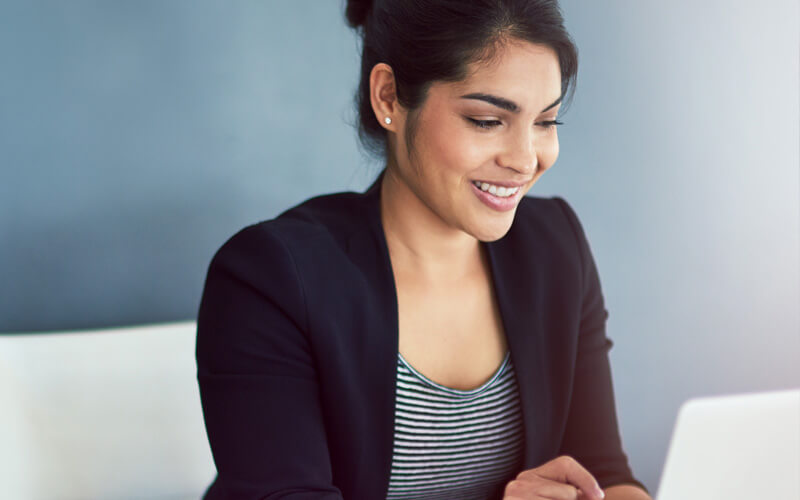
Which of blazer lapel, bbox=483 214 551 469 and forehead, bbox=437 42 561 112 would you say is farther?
blazer lapel, bbox=483 214 551 469

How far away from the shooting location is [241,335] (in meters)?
0.86

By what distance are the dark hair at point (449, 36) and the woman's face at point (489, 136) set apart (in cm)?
1

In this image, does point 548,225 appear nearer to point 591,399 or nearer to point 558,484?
point 591,399

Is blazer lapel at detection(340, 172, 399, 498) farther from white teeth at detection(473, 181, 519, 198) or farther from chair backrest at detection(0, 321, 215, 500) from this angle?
chair backrest at detection(0, 321, 215, 500)

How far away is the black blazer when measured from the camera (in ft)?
2.77

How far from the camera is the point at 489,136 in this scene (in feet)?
2.77

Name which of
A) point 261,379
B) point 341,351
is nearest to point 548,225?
point 341,351

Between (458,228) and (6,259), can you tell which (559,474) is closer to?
(458,228)

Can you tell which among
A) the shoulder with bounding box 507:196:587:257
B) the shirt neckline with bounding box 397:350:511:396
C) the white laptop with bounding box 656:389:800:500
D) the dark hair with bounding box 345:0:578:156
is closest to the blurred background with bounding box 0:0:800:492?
the shoulder with bounding box 507:196:587:257

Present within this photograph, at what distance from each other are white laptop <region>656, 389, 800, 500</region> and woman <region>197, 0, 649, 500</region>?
21 cm

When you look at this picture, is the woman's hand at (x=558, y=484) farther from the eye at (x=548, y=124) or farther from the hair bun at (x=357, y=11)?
the hair bun at (x=357, y=11)

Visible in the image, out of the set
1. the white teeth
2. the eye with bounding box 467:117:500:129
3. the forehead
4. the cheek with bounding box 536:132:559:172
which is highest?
the forehead

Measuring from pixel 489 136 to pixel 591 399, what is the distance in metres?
0.45

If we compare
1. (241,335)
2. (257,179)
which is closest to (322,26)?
(257,179)
